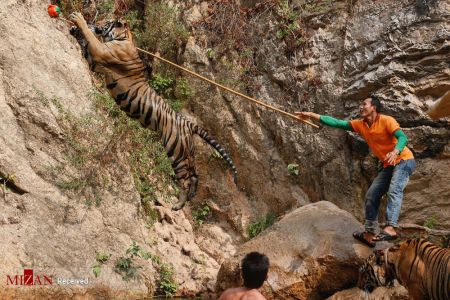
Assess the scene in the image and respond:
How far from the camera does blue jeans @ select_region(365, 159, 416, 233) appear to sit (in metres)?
6.30

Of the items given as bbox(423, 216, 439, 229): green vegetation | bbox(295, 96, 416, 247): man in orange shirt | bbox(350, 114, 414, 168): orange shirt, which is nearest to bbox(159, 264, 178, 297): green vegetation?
bbox(295, 96, 416, 247): man in orange shirt

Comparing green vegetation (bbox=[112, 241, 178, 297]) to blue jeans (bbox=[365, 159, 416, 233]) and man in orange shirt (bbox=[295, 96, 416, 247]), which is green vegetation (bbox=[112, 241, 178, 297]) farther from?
blue jeans (bbox=[365, 159, 416, 233])

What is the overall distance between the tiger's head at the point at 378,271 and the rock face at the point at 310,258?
40 cm

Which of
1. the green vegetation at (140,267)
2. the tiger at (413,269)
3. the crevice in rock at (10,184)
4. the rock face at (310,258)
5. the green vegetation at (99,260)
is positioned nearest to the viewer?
the tiger at (413,269)

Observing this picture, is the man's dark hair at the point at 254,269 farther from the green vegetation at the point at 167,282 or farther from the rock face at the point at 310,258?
the green vegetation at the point at 167,282

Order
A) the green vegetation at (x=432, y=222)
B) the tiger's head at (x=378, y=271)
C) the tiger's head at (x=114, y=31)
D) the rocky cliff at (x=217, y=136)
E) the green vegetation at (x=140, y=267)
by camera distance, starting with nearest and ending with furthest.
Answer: the tiger's head at (x=378, y=271) < the tiger's head at (x=114, y=31) < the rocky cliff at (x=217, y=136) < the green vegetation at (x=140, y=267) < the green vegetation at (x=432, y=222)

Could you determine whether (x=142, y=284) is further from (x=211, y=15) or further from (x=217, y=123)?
(x=211, y=15)

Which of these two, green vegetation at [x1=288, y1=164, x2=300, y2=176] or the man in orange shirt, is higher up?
the man in orange shirt

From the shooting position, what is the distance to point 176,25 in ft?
37.9

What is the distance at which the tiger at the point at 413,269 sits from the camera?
5711 mm

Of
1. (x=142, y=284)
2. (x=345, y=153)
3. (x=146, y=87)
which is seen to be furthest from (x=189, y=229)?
(x=146, y=87)

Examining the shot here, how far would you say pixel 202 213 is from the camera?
35.0 ft

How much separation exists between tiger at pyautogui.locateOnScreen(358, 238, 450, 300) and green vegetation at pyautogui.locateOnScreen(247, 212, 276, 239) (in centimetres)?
372

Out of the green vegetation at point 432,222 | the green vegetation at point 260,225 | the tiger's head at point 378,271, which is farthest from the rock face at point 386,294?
the green vegetation at point 260,225
